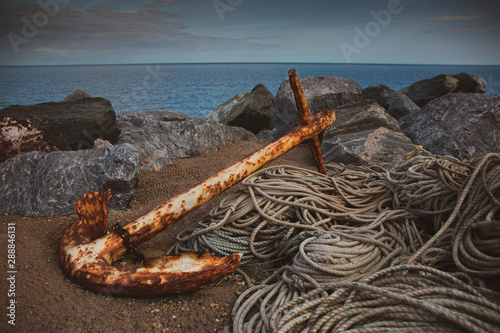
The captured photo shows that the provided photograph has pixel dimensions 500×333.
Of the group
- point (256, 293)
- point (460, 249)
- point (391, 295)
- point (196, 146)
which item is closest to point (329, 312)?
point (391, 295)

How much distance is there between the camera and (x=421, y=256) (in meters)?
2.14

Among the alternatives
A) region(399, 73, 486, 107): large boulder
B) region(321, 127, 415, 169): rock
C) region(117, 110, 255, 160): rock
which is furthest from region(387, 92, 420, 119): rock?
region(117, 110, 255, 160): rock

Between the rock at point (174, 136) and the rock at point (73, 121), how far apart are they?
410 mm

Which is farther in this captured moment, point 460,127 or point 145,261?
point 460,127

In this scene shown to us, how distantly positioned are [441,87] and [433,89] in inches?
7.4

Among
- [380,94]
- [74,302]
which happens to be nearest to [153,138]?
[74,302]

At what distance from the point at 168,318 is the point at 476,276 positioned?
186 cm

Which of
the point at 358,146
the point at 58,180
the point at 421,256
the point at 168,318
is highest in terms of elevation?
the point at 358,146

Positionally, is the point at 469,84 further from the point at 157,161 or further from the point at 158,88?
the point at 158,88

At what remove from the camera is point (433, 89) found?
28.2ft

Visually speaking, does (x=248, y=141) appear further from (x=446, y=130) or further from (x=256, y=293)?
(x=256, y=293)

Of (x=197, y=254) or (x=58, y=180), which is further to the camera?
(x=58, y=180)

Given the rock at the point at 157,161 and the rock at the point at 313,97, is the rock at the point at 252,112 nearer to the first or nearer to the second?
the rock at the point at 313,97

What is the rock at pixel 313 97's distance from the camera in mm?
6500
